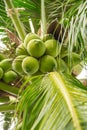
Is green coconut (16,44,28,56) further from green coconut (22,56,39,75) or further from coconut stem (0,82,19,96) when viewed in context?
coconut stem (0,82,19,96)

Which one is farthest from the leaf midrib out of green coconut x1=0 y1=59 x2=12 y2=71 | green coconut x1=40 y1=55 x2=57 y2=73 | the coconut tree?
green coconut x1=0 y1=59 x2=12 y2=71

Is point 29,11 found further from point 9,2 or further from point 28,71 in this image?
point 28,71

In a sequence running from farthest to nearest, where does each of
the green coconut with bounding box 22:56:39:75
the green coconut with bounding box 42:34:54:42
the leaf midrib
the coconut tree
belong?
the green coconut with bounding box 42:34:54:42 < the green coconut with bounding box 22:56:39:75 < the coconut tree < the leaf midrib

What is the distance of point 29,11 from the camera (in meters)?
2.29

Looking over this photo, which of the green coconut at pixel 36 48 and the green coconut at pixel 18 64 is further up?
the green coconut at pixel 36 48

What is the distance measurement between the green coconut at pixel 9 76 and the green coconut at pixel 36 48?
210 millimetres

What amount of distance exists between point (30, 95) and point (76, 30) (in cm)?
36

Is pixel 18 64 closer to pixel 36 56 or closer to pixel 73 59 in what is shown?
pixel 36 56

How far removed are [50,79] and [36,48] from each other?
0.87 ft

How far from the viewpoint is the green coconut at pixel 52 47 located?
1706 mm

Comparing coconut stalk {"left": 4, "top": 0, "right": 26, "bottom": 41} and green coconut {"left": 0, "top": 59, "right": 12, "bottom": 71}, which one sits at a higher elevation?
coconut stalk {"left": 4, "top": 0, "right": 26, "bottom": 41}

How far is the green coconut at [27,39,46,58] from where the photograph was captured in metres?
1.66

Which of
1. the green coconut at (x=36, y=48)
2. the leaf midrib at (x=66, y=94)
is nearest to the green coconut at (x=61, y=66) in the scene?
the green coconut at (x=36, y=48)

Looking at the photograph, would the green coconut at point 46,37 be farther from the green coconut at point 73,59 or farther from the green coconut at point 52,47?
the green coconut at point 73,59
